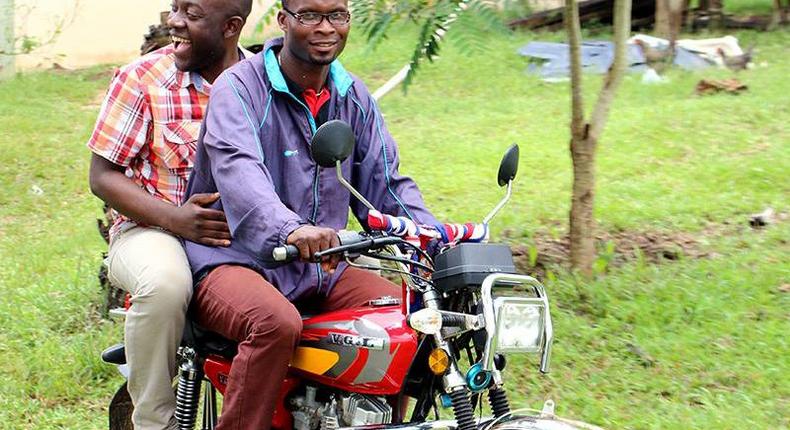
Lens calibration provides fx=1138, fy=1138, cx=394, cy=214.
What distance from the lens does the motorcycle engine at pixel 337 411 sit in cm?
336

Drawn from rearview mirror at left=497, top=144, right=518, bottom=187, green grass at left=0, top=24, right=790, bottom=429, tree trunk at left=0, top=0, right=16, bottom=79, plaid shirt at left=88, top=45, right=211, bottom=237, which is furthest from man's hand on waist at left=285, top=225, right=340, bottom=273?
tree trunk at left=0, top=0, right=16, bottom=79

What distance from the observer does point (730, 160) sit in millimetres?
7910

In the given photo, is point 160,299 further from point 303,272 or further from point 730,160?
point 730,160

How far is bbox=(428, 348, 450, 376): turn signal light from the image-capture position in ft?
10.2

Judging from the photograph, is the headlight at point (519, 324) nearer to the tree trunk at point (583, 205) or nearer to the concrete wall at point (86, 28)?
the tree trunk at point (583, 205)

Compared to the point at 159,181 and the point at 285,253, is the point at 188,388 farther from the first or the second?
the point at 285,253

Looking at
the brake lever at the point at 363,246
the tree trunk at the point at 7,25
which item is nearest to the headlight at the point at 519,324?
the brake lever at the point at 363,246

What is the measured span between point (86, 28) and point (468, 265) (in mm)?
11301

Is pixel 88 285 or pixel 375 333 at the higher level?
pixel 375 333

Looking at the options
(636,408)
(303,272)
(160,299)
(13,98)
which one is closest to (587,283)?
(636,408)

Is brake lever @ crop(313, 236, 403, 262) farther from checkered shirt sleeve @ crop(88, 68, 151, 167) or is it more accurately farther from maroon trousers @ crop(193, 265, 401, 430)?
checkered shirt sleeve @ crop(88, 68, 151, 167)

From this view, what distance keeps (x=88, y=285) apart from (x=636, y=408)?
11.0 ft

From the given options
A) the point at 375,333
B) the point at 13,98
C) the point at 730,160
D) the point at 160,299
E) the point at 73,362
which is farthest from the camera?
the point at 13,98

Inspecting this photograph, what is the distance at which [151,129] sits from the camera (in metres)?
3.98
